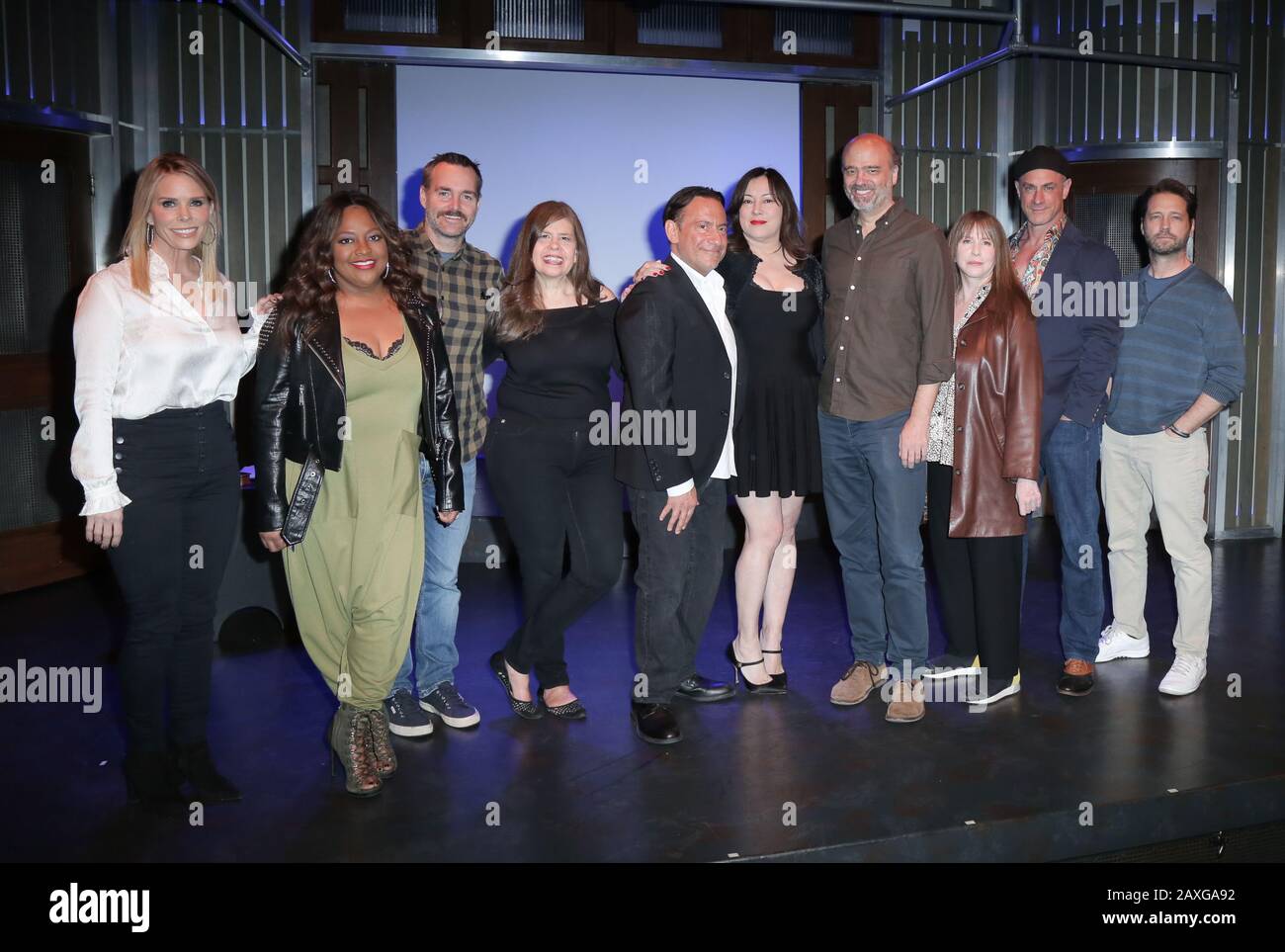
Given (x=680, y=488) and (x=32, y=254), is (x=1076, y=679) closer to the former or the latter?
(x=680, y=488)

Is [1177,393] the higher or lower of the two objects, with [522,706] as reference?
higher

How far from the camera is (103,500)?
2.56 m

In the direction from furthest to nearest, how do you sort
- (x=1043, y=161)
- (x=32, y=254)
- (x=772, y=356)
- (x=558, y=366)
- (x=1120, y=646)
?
(x=32, y=254), (x=1120, y=646), (x=1043, y=161), (x=772, y=356), (x=558, y=366)

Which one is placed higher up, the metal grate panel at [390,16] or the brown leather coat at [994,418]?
the metal grate panel at [390,16]

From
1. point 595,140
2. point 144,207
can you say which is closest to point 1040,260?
point 144,207

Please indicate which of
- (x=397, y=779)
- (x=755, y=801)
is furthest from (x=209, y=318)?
(x=755, y=801)

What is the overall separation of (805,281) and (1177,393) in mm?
1302

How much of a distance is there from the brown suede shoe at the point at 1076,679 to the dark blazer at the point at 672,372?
145 cm

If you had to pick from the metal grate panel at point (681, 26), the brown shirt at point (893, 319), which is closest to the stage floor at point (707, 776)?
the brown shirt at point (893, 319)

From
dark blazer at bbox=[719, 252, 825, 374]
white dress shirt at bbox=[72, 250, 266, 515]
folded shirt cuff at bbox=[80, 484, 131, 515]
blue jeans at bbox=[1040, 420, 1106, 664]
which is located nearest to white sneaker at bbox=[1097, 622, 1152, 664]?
blue jeans at bbox=[1040, 420, 1106, 664]

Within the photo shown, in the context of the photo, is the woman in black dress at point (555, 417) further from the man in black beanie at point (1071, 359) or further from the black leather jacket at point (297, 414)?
the man in black beanie at point (1071, 359)

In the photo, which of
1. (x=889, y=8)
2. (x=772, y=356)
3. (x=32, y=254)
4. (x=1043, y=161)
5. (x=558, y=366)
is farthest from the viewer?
(x=32, y=254)

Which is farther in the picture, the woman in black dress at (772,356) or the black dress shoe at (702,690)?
the black dress shoe at (702,690)

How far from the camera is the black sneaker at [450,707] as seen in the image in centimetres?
341
